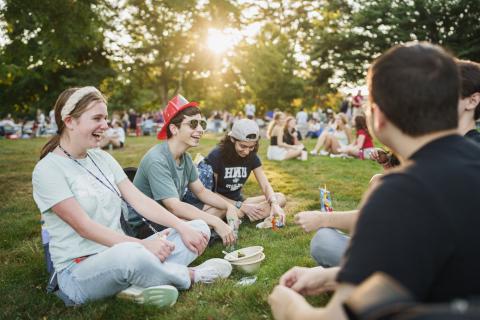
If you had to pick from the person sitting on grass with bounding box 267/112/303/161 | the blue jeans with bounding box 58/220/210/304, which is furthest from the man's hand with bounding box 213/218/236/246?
the person sitting on grass with bounding box 267/112/303/161

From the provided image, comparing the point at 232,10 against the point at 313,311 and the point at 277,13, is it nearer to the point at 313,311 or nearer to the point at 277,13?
the point at 313,311

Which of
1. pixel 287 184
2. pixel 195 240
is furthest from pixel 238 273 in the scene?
pixel 287 184

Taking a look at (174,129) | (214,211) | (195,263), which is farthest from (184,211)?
(214,211)

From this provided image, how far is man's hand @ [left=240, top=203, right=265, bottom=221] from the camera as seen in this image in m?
5.76

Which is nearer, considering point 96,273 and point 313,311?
point 313,311

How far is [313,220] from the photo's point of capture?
3.17 meters

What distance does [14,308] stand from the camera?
332 cm

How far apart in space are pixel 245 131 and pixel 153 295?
287 centimetres

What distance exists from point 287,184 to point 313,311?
728 centimetres

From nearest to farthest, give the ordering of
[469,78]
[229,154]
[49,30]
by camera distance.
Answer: [469,78] → [229,154] → [49,30]

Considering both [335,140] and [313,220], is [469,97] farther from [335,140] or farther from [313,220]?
[335,140]

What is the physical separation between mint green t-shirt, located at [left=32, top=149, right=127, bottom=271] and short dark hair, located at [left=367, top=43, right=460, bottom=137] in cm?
242

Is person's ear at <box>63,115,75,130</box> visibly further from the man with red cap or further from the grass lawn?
the grass lawn

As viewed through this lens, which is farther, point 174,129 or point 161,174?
point 174,129
